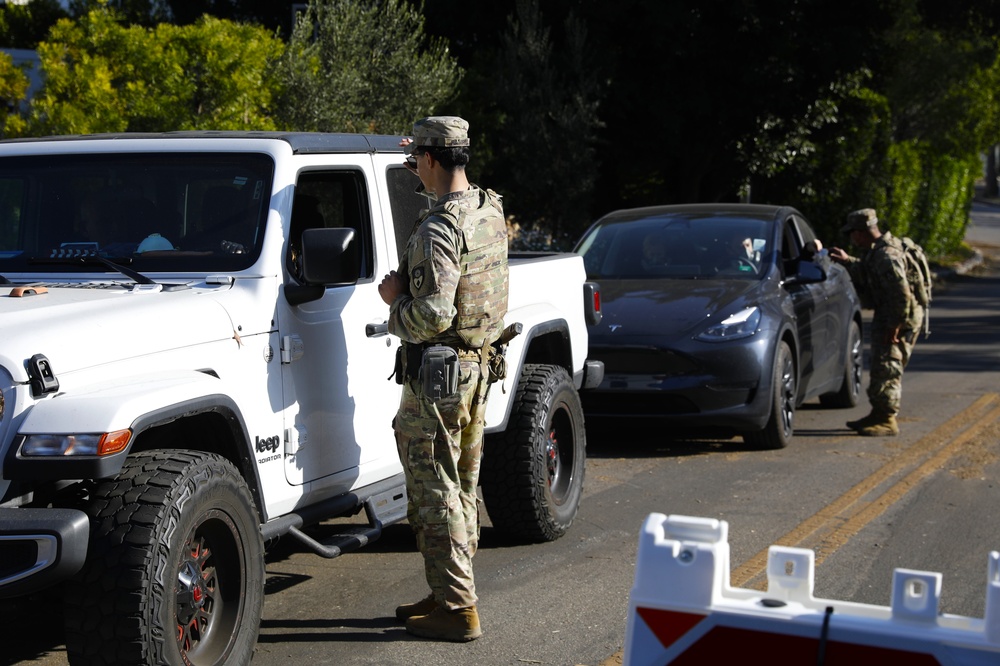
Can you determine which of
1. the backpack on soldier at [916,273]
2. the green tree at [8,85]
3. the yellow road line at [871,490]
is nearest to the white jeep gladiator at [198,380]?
the yellow road line at [871,490]

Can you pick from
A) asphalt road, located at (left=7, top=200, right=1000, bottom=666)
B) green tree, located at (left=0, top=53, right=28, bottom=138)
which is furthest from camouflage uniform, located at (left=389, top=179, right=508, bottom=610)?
green tree, located at (left=0, top=53, right=28, bottom=138)

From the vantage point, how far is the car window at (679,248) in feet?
32.0

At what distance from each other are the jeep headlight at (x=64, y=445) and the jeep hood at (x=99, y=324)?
20 cm

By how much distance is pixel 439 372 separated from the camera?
4.69 m

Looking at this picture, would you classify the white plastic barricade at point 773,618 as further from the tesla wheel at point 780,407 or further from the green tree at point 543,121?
the green tree at point 543,121

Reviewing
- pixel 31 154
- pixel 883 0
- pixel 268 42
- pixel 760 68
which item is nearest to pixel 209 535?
pixel 31 154

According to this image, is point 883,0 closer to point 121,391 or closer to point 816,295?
point 816,295

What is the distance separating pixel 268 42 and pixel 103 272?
8323mm

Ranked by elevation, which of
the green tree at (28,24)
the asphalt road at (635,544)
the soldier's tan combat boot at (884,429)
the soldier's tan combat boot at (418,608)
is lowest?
the soldier's tan combat boot at (884,429)

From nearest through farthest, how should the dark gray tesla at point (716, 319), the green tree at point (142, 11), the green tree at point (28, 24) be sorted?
the dark gray tesla at point (716, 319), the green tree at point (142, 11), the green tree at point (28, 24)

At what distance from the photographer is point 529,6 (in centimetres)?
1802

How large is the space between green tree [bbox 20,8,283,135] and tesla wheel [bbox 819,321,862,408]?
6113mm

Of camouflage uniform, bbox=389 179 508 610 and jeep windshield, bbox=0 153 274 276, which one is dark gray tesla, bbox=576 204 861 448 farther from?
jeep windshield, bbox=0 153 274 276

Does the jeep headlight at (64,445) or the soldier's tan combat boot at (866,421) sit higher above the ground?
the jeep headlight at (64,445)
